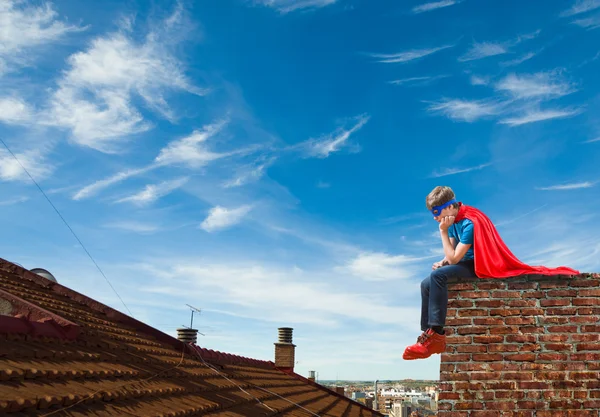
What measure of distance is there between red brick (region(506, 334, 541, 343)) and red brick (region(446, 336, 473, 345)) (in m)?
0.38

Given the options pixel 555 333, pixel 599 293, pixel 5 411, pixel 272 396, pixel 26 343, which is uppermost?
pixel 599 293

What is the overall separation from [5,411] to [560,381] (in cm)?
465

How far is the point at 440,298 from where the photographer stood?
17.0 ft

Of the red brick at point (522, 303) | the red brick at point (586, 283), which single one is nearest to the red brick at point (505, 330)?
the red brick at point (522, 303)

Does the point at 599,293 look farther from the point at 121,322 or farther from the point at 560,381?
the point at 121,322

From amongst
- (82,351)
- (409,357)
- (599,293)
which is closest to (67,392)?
(82,351)

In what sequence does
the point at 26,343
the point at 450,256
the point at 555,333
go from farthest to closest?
the point at 450,256 < the point at 555,333 < the point at 26,343

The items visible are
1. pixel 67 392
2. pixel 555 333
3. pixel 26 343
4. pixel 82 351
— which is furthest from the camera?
pixel 555 333

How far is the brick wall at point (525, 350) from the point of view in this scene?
15.7 feet

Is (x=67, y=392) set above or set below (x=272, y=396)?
above

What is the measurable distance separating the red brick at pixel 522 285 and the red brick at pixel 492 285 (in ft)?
0.22

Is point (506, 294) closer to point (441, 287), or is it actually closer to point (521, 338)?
point (521, 338)

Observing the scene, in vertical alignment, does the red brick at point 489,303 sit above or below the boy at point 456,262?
below

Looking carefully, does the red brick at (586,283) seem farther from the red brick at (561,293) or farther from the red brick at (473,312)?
the red brick at (473,312)
